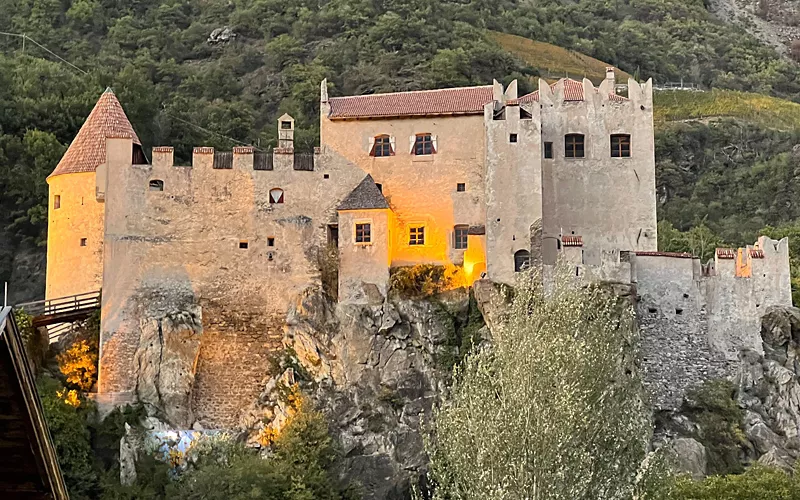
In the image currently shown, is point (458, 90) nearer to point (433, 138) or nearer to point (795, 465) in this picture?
point (433, 138)

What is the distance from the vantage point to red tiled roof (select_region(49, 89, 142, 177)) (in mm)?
47750

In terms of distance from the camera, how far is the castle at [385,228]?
44594 millimetres

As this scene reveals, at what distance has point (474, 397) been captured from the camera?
32.8 m

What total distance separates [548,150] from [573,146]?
1027mm

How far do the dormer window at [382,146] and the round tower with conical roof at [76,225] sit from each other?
9582mm

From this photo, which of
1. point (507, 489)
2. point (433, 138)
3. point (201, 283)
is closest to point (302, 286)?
point (201, 283)

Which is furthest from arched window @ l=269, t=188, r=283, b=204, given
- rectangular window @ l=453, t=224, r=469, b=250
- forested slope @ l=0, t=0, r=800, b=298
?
forested slope @ l=0, t=0, r=800, b=298

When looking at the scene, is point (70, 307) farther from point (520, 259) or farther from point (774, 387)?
point (774, 387)

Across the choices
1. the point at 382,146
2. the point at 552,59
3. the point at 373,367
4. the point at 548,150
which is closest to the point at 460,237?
the point at 382,146

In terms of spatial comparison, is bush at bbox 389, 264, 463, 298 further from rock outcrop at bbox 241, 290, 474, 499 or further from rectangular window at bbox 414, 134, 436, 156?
rectangular window at bbox 414, 134, 436, 156

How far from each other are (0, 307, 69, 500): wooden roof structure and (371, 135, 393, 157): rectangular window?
36734 millimetres

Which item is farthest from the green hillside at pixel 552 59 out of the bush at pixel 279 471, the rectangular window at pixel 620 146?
the bush at pixel 279 471

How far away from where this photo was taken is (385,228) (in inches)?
1768

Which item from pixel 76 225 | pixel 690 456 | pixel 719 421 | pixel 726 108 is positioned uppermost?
pixel 726 108
